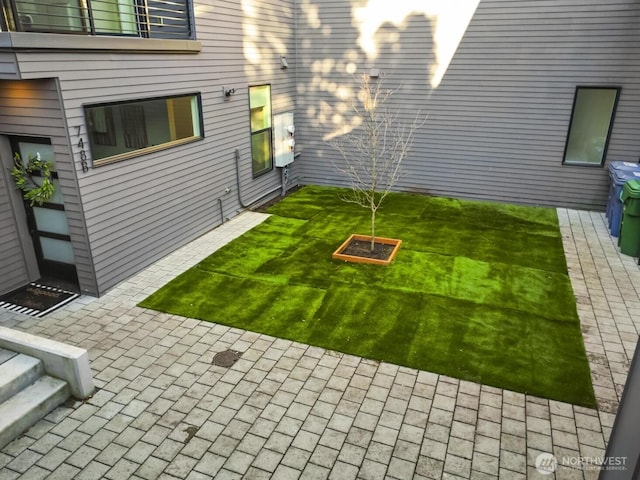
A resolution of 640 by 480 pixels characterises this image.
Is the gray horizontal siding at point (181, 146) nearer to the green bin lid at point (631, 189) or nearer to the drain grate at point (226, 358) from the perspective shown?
the drain grate at point (226, 358)

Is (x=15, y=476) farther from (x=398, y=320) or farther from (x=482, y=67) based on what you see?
(x=482, y=67)

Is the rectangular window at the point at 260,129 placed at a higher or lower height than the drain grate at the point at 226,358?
higher

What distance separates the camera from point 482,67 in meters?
9.96

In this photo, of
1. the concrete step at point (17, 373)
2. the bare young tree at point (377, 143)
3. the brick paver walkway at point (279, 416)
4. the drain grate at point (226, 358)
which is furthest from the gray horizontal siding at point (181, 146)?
the drain grate at point (226, 358)

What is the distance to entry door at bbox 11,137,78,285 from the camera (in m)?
6.19

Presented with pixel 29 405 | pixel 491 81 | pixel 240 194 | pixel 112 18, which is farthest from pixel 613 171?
pixel 29 405

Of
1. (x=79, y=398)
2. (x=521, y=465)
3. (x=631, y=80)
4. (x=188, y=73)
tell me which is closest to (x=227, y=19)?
(x=188, y=73)

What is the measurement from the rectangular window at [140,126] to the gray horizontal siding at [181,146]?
0.45 ft

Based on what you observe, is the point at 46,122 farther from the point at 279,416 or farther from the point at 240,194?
the point at 279,416

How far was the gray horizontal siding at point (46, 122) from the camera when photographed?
568 cm

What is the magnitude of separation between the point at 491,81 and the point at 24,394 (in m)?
9.67

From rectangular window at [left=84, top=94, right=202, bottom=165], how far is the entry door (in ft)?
2.13

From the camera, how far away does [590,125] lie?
31.6ft

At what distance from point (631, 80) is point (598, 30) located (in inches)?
44.6
